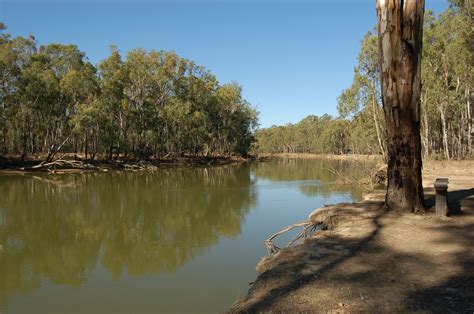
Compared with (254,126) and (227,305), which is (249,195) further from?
(254,126)

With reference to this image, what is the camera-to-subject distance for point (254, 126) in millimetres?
74500

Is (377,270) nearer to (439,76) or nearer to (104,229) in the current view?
(104,229)

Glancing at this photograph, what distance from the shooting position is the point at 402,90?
26.4ft

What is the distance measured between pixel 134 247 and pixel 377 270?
21.5 ft

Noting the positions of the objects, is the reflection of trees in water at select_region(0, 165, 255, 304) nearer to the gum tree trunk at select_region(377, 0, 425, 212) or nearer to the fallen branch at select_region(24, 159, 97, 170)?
the gum tree trunk at select_region(377, 0, 425, 212)

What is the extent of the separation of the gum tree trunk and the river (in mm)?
3492

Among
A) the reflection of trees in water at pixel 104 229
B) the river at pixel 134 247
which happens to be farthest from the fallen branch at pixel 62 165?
the river at pixel 134 247

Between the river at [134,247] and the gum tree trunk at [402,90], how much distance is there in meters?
3.49

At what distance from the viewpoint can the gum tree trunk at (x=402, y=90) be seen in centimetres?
785

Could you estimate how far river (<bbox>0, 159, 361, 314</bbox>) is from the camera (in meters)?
6.54

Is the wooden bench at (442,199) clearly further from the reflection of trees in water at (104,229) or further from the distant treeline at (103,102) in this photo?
the distant treeline at (103,102)

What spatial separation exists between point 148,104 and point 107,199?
83.7 feet

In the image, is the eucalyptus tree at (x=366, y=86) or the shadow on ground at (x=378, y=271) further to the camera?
the eucalyptus tree at (x=366, y=86)

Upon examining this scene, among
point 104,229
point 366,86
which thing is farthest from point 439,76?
point 104,229
